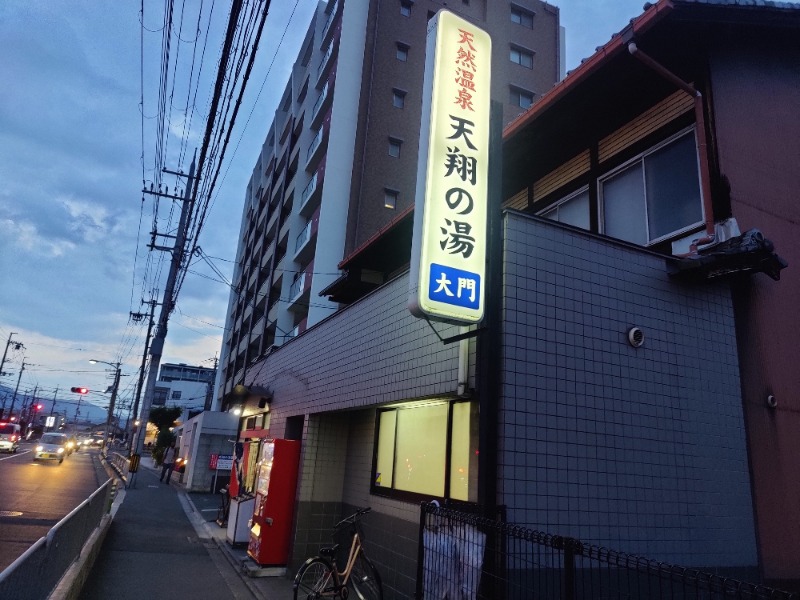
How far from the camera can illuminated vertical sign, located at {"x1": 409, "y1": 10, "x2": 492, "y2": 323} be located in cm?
591

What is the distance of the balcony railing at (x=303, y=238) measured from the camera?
29791 millimetres

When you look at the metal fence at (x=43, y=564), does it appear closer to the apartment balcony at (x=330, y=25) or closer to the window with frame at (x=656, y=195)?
the window with frame at (x=656, y=195)

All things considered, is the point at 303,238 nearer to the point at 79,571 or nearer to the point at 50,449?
the point at 50,449

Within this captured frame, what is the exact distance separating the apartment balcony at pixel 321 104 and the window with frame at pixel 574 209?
74.8 feet

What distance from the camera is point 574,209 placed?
35.8 feet

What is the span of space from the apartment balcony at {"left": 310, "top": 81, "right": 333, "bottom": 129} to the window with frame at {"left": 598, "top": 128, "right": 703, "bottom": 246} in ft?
80.0

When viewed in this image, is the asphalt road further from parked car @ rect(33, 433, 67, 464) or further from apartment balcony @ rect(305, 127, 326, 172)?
apartment balcony @ rect(305, 127, 326, 172)

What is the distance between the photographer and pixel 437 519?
6090mm

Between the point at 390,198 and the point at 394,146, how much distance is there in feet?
10.4

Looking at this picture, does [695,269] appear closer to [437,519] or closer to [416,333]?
[416,333]

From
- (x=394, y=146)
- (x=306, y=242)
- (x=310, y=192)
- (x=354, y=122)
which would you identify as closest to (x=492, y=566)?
(x=306, y=242)

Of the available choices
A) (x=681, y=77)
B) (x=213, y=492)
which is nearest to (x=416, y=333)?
(x=681, y=77)

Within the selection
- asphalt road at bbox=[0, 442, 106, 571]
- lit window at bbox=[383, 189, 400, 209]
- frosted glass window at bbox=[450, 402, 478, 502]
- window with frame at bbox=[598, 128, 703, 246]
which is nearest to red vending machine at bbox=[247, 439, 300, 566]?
asphalt road at bbox=[0, 442, 106, 571]

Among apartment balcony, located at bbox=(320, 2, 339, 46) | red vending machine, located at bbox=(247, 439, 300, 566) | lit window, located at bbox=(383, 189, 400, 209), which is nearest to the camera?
red vending machine, located at bbox=(247, 439, 300, 566)
